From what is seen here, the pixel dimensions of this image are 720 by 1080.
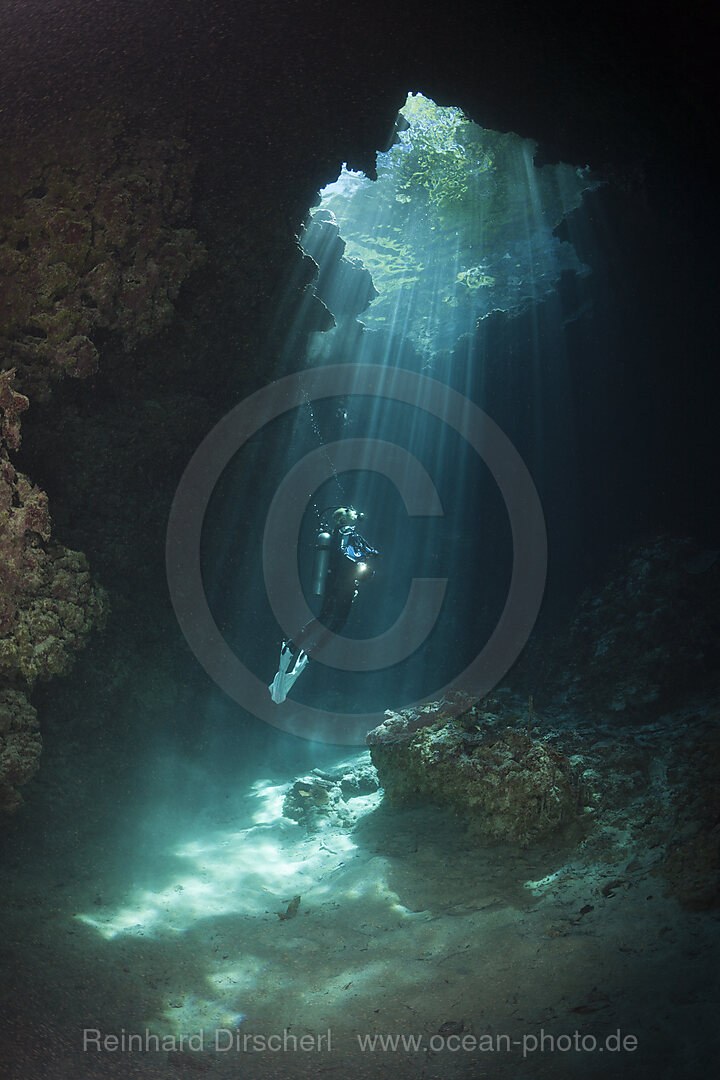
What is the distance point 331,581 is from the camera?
27.2 feet

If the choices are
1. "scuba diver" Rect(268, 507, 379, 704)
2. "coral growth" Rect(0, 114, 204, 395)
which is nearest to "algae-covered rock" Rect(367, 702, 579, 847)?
"scuba diver" Rect(268, 507, 379, 704)

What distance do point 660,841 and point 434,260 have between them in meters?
23.3

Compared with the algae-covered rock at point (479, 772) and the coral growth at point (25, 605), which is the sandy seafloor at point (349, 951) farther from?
the coral growth at point (25, 605)

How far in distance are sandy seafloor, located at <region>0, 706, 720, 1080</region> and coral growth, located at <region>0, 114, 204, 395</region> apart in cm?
392

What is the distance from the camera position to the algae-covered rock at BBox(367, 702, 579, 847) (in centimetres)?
453

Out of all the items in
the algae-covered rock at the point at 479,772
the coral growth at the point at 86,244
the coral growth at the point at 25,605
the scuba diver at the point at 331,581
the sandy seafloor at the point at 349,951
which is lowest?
the sandy seafloor at the point at 349,951

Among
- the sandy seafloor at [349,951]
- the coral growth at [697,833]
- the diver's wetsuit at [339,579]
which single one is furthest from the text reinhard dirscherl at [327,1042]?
the diver's wetsuit at [339,579]

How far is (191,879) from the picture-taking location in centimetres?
454

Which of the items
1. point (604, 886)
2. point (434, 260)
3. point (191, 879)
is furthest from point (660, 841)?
point (434, 260)

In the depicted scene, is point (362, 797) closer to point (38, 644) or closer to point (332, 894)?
point (332, 894)

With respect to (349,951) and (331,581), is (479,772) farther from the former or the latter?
(331,581)

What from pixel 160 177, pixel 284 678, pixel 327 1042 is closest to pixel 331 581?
pixel 284 678

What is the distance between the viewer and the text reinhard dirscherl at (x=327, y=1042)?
2182 mm

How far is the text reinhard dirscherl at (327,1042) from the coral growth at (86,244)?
16.3 feet
